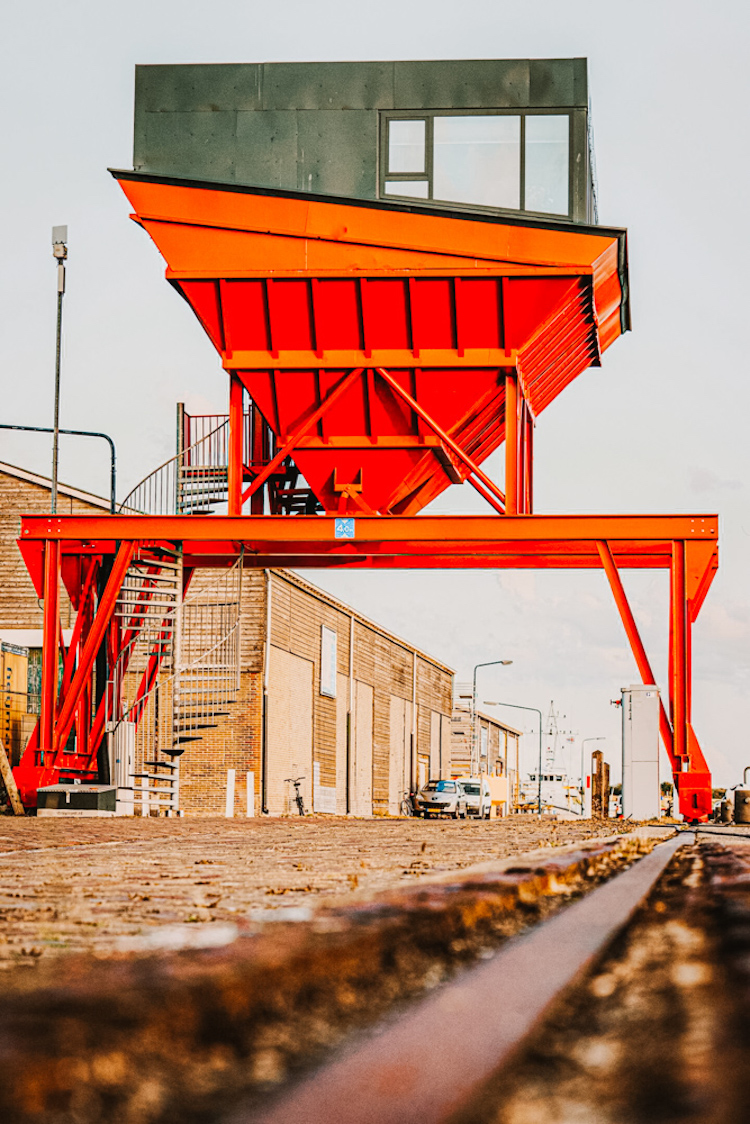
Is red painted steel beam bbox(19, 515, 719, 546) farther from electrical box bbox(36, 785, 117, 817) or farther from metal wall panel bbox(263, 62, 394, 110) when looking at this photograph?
metal wall panel bbox(263, 62, 394, 110)

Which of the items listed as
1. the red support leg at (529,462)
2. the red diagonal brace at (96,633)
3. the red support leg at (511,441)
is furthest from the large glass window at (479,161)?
the red diagonal brace at (96,633)

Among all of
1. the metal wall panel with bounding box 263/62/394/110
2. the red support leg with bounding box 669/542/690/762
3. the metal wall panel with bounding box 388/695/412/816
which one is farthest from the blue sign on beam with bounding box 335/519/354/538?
the metal wall panel with bounding box 388/695/412/816

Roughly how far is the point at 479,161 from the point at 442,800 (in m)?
31.3

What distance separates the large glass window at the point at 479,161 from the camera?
18.3 meters

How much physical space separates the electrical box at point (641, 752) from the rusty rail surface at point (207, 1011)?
1377 cm

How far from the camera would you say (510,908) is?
1392 millimetres

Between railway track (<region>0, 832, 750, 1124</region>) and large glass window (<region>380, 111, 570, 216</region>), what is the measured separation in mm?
18233

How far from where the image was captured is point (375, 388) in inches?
760

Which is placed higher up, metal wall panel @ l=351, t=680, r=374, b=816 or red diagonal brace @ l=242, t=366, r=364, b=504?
red diagonal brace @ l=242, t=366, r=364, b=504

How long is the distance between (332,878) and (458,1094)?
6.51 feet

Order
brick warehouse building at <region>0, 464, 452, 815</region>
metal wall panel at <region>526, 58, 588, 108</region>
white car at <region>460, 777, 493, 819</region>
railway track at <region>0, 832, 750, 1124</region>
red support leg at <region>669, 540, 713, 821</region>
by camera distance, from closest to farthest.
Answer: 1. railway track at <region>0, 832, 750, 1124</region>
2. red support leg at <region>669, 540, 713, 821</region>
3. metal wall panel at <region>526, 58, 588, 108</region>
4. brick warehouse building at <region>0, 464, 452, 815</region>
5. white car at <region>460, 777, 493, 819</region>

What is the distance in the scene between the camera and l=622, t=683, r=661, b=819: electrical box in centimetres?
1462

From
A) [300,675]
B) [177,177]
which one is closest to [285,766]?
[300,675]

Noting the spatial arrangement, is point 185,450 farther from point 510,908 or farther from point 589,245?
point 510,908
